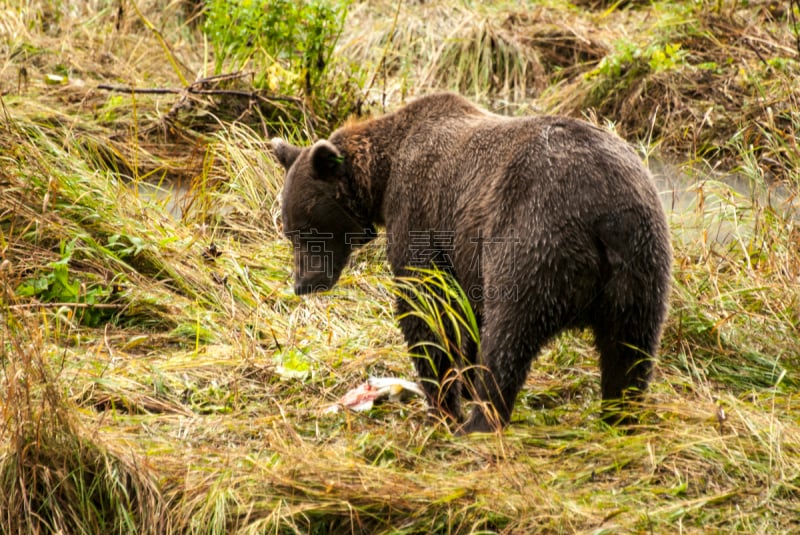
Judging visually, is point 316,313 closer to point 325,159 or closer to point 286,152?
point 286,152

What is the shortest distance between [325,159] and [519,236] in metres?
1.41

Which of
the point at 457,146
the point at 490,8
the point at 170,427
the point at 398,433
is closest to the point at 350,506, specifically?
the point at 398,433

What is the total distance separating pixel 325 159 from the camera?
4.95 metres

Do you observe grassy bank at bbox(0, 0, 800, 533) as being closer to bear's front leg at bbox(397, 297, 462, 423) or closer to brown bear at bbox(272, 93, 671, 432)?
bear's front leg at bbox(397, 297, 462, 423)

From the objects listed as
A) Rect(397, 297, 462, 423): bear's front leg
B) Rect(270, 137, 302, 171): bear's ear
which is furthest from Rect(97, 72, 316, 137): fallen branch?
Rect(397, 297, 462, 423): bear's front leg

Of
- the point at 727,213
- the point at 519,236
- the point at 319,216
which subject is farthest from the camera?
the point at 727,213

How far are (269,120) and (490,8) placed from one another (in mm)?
4051

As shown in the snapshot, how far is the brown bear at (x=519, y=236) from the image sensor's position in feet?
12.7

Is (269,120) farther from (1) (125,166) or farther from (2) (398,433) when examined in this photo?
(2) (398,433)

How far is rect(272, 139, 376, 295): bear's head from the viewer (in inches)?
198

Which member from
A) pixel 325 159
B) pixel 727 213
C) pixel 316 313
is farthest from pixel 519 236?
pixel 727 213

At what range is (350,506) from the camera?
3.40 meters

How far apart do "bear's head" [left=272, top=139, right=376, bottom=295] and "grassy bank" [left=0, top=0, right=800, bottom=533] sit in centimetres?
30

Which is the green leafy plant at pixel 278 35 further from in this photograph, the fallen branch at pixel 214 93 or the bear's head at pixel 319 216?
the bear's head at pixel 319 216
